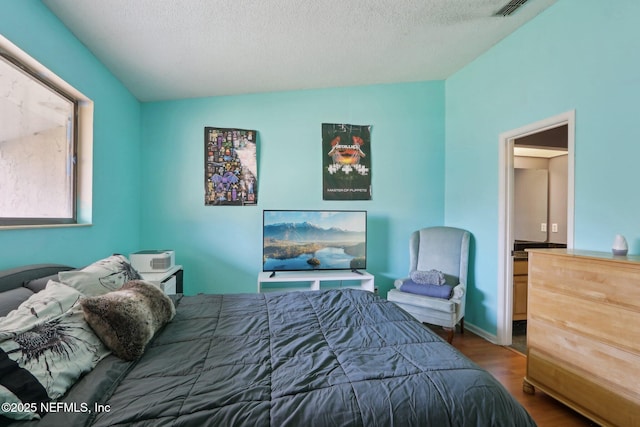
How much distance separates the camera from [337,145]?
11.2ft

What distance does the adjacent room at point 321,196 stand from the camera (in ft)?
3.75

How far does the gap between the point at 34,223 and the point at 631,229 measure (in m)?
3.88

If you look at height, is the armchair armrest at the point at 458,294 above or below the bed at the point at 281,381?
below

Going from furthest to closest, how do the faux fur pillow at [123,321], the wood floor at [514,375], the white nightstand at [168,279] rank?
the white nightstand at [168,279]
the wood floor at [514,375]
the faux fur pillow at [123,321]

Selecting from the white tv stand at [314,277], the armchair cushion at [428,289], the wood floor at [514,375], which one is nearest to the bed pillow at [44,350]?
the white tv stand at [314,277]

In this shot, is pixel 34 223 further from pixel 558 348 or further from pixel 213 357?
pixel 558 348

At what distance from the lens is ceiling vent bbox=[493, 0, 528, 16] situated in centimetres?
214

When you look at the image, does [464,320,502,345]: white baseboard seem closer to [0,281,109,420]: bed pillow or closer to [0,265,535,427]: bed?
[0,265,535,427]: bed

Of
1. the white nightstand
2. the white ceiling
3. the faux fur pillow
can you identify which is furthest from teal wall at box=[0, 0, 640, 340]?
the faux fur pillow

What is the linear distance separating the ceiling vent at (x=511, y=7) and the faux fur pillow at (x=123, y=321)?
3.24 metres

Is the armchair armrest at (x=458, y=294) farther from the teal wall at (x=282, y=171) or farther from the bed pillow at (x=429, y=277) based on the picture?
the teal wall at (x=282, y=171)

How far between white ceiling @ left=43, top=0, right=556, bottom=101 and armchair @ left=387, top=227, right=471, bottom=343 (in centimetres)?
198

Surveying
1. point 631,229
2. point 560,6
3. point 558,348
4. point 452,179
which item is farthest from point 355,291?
point 560,6

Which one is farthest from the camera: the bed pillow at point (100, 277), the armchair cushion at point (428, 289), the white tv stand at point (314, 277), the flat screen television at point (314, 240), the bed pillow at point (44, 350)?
the flat screen television at point (314, 240)
